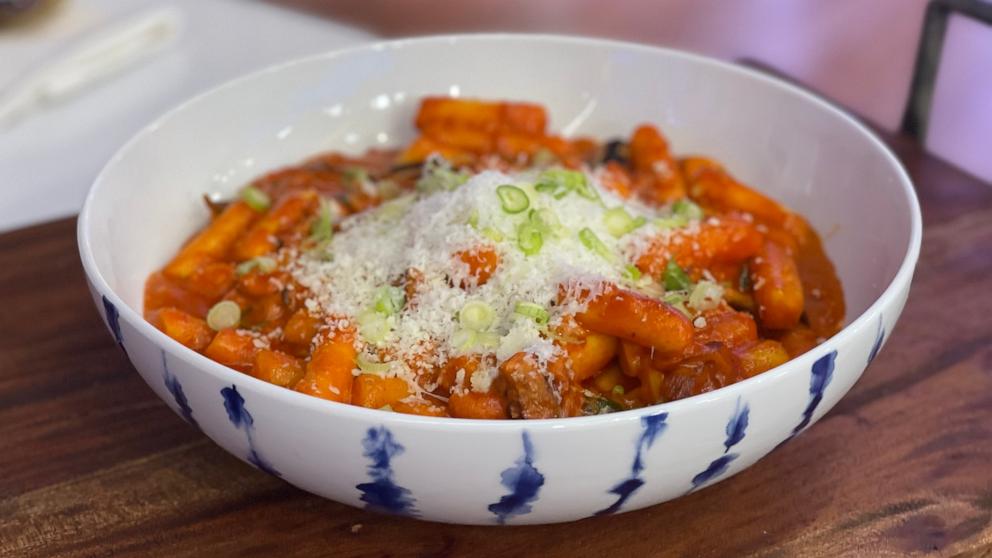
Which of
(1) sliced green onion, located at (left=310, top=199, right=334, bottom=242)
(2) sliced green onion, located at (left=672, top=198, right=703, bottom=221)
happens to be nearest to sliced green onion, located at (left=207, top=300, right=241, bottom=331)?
(1) sliced green onion, located at (left=310, top=199, right=334, bottom=242)

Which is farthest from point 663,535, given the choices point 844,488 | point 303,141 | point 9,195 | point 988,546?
point 9,195

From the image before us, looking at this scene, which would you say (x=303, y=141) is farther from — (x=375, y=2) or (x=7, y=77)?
(x=375, y=2)

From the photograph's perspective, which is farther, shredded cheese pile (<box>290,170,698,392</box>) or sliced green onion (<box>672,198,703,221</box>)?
sliced green onion (<box>672,198,703,221</box>)

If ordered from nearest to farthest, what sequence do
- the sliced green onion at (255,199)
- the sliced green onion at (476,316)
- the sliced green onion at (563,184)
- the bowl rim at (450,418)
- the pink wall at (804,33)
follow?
the bowl rim at (450,418) < the sliced green onion at (476,316) < the sliced green onion at (563,184) < the sliced green onion at (255,199) < the pink wall at (804,33)

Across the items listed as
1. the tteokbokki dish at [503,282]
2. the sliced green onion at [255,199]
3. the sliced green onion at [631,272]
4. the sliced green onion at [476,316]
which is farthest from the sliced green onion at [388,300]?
the sliced green onion at [255,199]

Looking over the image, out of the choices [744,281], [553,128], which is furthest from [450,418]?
[553,128]

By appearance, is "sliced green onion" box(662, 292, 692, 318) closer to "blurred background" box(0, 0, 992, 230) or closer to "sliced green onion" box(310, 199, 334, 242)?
"sliced green onion" box(310, 199, 334, 242)

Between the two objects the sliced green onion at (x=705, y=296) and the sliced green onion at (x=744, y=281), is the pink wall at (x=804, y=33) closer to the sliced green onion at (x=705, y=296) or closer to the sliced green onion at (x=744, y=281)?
the sliced green onion at (x=744, y=281)
